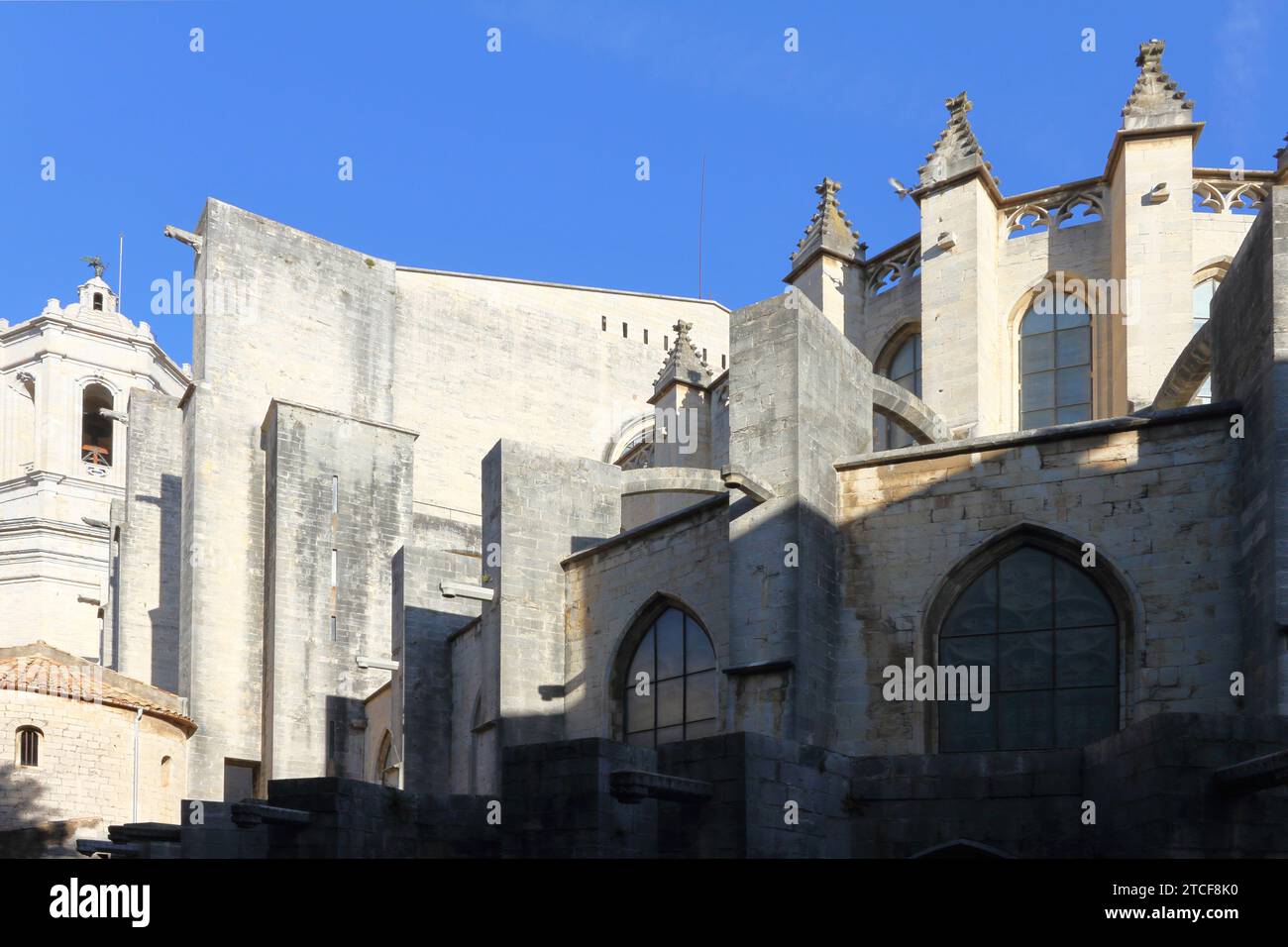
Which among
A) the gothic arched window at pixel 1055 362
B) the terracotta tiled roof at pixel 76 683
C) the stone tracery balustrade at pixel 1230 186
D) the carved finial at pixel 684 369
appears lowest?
the terracotta tiled roof at pixel 76 683

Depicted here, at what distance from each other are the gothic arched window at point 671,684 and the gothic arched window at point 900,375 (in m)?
5.54

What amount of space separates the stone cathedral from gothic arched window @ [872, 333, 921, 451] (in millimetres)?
67

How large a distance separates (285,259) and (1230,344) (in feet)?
62.9

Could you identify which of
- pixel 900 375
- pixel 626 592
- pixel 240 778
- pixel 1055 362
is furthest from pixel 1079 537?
pixel 240 778

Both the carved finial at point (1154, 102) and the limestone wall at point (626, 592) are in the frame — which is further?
the carved finial at point (1154, 102)

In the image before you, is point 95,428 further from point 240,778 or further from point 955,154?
point 955,154

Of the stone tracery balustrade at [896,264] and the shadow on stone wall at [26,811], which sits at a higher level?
the stone tracery balustrade at [896,264]

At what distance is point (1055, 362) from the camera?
71.2 feet

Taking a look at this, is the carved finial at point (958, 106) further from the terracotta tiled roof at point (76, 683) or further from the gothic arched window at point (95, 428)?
the gothic arched window at point (95, 428)

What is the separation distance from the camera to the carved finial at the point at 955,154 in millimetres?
22078

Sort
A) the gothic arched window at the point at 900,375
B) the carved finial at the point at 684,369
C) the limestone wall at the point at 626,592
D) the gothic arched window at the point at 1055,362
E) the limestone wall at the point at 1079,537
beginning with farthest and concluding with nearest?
the carved finial at the point at 684,369
the gothic arched window at the point at 900,375
the gothic arched window at the point at 1055,362
the limestone wall at the point at 626,592
the limestone wall at the point at 1079,537

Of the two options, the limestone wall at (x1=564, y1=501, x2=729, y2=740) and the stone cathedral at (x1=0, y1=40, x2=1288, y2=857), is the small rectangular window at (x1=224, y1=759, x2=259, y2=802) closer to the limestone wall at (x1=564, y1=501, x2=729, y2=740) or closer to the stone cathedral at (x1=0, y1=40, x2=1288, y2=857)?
the stone cathedral at (x1=0, y1=40, x2=1288, y2=857)

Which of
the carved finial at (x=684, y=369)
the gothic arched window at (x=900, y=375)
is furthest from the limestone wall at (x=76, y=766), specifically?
the gothic arched window at (x=900, y=375)

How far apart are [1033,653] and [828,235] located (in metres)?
10.3
